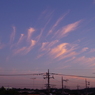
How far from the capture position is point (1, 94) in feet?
313

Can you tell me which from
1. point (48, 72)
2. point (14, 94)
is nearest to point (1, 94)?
point (14, 94)

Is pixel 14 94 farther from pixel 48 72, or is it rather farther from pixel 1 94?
pixel 48 72

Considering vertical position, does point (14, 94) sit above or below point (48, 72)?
below

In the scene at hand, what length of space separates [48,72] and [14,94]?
24.6 m

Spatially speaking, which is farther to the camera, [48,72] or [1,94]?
[1,94]

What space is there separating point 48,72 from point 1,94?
2670 cm

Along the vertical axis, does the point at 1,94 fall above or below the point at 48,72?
below

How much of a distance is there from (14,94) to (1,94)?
208 inches

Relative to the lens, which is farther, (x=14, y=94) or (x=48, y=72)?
(x=14, y=94)

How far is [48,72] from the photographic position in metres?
79.6
